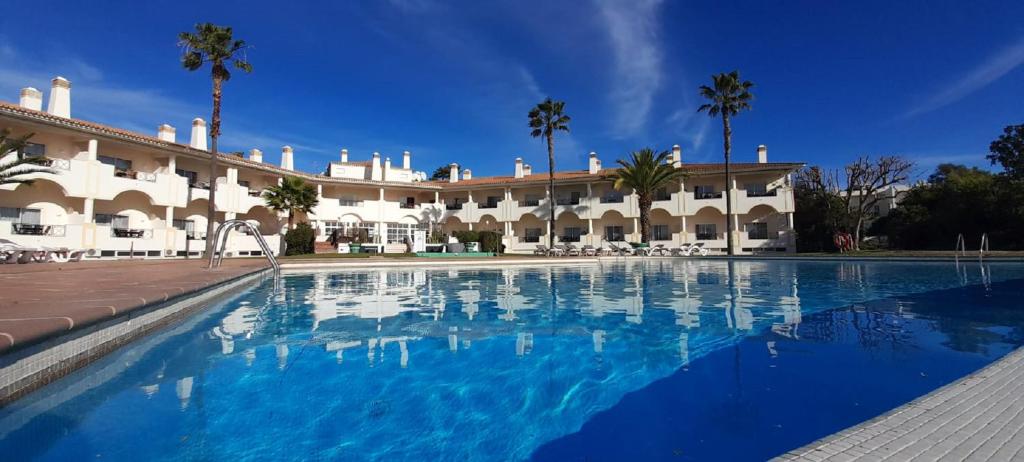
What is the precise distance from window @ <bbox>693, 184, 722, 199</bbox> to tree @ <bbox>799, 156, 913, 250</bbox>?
29.4 feet

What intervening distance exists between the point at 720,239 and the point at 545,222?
533 inches

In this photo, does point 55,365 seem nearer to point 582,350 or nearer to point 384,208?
point 582,350

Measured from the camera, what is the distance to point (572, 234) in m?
39.6

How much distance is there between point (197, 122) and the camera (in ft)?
95.7

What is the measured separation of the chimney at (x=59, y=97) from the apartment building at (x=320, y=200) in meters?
0.05

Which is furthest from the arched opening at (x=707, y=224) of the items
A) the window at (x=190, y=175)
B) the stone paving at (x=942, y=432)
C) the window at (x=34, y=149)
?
the window at (x=34, y=149)

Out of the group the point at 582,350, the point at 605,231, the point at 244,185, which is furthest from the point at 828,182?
the point at 244,185

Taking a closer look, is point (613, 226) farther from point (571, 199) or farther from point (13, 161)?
point (13, 161)

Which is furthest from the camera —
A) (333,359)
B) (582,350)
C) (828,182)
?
(828,182)

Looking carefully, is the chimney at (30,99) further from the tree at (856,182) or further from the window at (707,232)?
the tree at (856,182)

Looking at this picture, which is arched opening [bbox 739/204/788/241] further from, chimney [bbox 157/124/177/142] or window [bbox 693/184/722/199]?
chimney [bbox 157/124/177/142]

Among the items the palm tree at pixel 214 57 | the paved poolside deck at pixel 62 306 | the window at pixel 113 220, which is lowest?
the paved poolside deck at pixel 62 306

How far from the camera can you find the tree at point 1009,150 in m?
30.5

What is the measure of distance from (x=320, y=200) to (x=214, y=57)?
1367 cm
